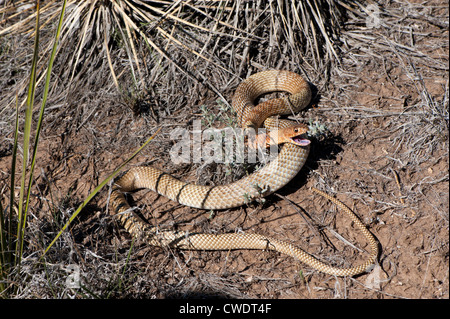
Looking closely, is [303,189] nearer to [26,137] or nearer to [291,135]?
[291,135]

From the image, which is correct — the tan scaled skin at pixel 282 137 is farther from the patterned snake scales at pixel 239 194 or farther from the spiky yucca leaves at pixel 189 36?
the spiky yucca leaves at pixel 189 36

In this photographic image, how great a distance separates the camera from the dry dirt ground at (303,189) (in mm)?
3752

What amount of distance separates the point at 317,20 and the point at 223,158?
2.27 m

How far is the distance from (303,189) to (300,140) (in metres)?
0.56

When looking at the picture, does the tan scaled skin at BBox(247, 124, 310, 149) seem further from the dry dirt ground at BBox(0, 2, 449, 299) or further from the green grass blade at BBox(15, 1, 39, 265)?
the green grass blade at BBox(15, 1, 39, 265)

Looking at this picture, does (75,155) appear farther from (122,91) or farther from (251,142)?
(251,142)

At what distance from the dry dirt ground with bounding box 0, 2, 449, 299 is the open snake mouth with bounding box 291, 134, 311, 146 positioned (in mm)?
282

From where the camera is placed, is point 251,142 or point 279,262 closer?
point 279,262

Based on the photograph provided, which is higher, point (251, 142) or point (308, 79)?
point (308, 79)

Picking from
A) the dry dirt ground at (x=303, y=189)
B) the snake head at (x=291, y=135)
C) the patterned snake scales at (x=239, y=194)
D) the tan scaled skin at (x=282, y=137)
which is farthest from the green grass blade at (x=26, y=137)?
the snake head at (x=291, y=135)

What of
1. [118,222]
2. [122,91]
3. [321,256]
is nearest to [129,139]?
[122,91]

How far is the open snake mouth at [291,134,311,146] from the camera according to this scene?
447 centimetres

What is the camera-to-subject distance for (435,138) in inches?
169

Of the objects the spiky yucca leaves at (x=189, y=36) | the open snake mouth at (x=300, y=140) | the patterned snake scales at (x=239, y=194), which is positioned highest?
the spiky yucca leaves at (x=189, y=36)
